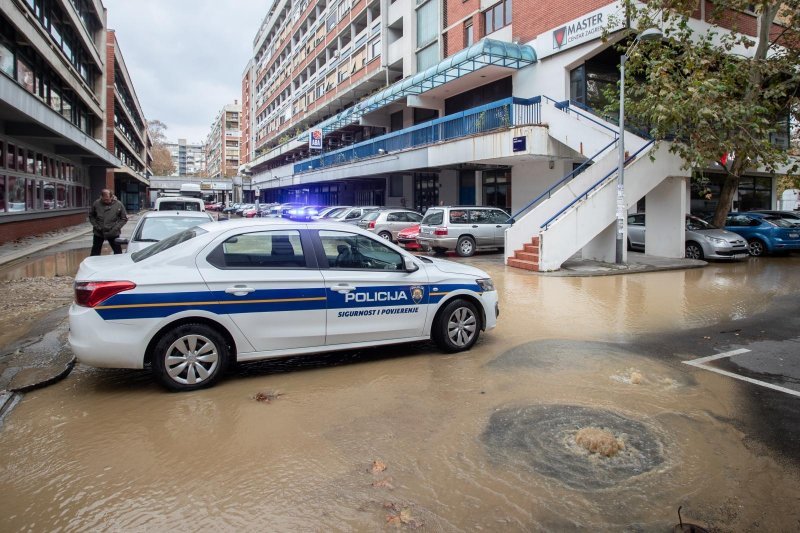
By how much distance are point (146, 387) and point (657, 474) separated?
4360 millimetres

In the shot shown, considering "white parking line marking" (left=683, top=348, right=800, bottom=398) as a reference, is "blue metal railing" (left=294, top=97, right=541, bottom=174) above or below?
above

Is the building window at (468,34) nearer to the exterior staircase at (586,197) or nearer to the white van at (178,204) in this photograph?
the exterior staircase at (586,197)

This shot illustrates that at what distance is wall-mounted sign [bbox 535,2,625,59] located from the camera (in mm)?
17609

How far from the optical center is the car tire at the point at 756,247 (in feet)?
61.0

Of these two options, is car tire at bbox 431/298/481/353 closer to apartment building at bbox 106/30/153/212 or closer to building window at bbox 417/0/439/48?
building window at bbox 417/0/439/48

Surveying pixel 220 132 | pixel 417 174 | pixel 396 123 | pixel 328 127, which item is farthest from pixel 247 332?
pixel 220 132

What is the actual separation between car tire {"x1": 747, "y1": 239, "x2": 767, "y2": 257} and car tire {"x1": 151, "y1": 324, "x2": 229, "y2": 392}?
1914 cm

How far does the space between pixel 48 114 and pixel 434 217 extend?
42.2ft

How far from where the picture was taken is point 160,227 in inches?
393

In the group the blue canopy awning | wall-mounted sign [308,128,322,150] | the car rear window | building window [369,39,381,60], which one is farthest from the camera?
wall-mounted sign [308,128,322,150]

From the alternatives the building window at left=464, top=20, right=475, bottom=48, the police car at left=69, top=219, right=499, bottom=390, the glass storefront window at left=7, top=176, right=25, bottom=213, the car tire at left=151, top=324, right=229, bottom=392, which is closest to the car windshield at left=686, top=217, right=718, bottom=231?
the building window at left=464, top=20, right=475, bottom=48

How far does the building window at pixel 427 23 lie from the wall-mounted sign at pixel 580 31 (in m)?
8.40

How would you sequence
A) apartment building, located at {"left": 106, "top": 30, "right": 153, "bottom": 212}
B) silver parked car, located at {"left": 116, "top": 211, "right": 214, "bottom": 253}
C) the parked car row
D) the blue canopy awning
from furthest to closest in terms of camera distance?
1. apartment building, located at {"left": 106, "top": 30, "right": 153, "bottom": 212}
2. the blue canopy awning
3. the parked car row
4. silver parked car, located at {"left": 116, "top": 211, "right": 214, "bottom": 253}

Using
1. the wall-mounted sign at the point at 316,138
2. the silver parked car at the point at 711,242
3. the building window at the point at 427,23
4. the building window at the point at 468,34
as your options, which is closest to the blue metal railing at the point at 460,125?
the building window at the point at 468,34
